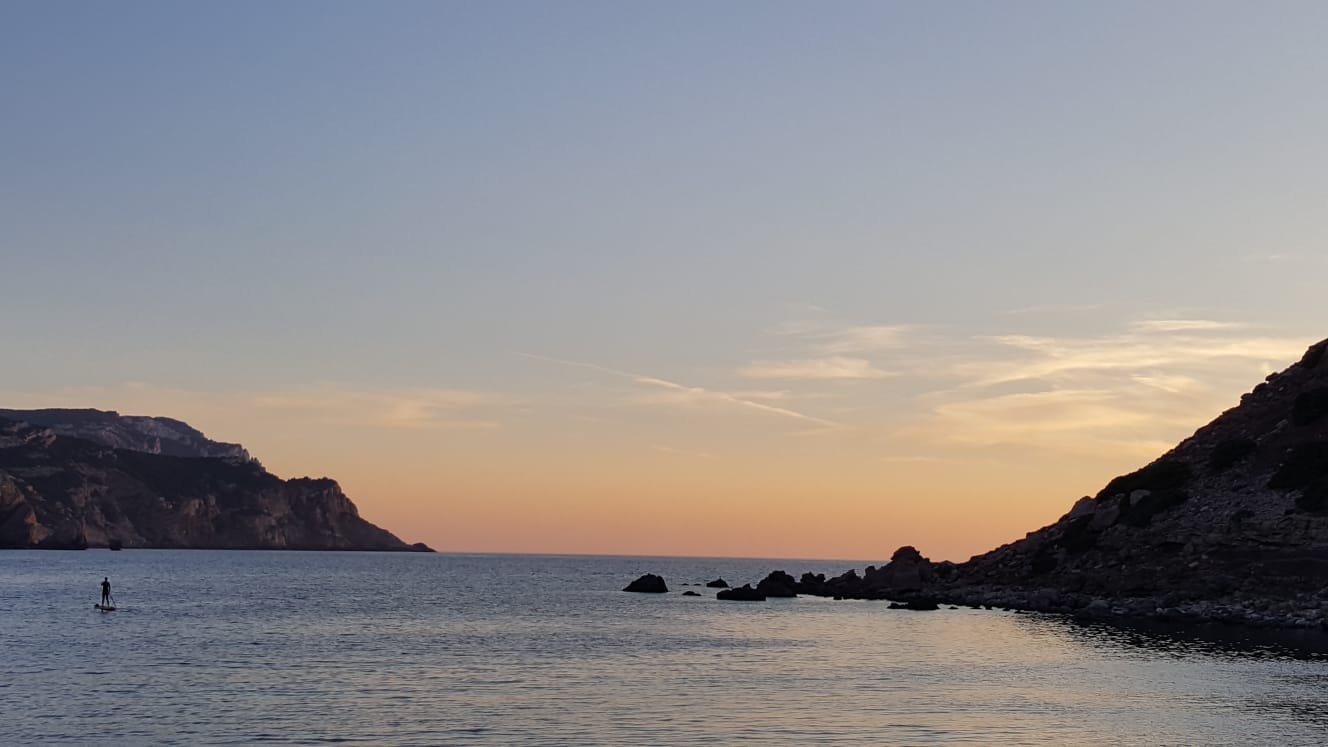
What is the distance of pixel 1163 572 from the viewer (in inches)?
3910

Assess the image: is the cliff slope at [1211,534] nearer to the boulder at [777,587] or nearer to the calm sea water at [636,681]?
the calm sea water at [636,681]

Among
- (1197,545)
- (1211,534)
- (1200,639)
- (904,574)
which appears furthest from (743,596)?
(1200,639)

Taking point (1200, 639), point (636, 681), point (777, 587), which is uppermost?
point (777, 587)

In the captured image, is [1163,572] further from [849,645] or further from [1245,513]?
[849,645]

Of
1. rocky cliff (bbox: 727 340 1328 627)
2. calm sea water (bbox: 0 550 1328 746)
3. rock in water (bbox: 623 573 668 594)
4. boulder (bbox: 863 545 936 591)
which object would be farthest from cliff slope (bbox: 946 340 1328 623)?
rock in water (bbox: 623 573 668 594)

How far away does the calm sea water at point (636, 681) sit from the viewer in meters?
40.8

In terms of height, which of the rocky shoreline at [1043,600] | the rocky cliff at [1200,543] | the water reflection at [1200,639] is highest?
the rocky cliff at [1200,543]

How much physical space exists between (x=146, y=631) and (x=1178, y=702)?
6312cm

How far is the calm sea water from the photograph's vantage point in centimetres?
4078

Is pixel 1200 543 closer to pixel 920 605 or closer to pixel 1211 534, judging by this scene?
pixel 1211 534

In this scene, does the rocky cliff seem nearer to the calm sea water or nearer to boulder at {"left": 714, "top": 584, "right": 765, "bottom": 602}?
boulder at {"left": 714, "top": 584, "right": 765, "bottom": 602}

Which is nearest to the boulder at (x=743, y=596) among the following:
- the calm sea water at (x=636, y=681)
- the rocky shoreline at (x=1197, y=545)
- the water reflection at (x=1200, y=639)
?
the rocky shoreline at (x=1197, y=545)

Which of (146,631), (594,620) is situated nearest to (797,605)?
(594,620)

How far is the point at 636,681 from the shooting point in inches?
2167
